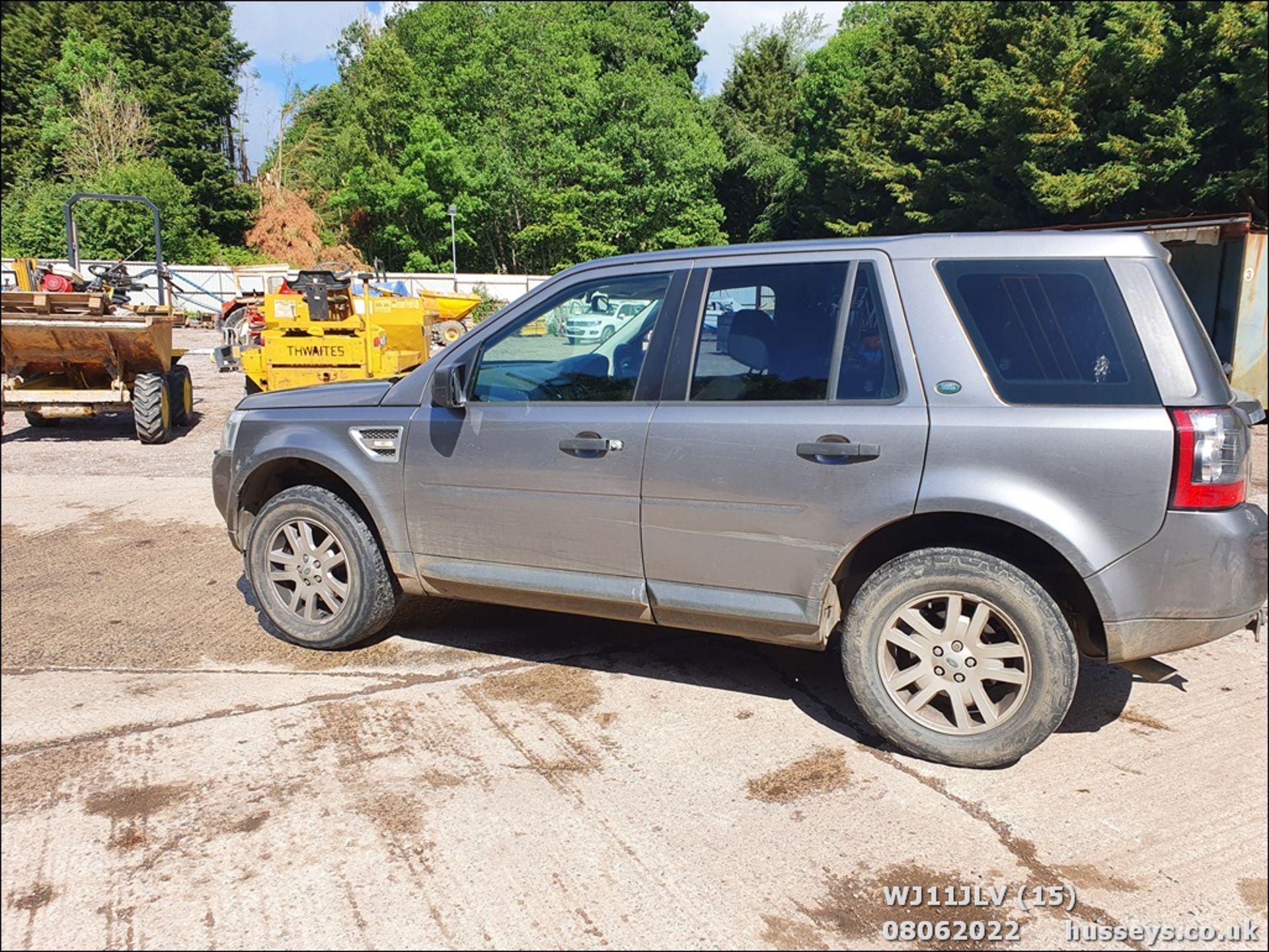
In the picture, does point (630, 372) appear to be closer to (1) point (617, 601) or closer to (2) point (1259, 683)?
(1) point (617, 601)

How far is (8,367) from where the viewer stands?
34.1 feet

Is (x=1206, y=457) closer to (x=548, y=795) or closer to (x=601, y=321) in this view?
(x=601, y=321)

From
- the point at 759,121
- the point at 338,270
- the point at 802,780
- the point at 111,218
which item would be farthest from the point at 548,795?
the point at 759,121

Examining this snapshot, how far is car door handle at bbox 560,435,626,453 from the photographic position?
152 inches

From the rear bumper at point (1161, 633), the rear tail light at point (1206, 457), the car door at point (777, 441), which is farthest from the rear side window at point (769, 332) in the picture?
the rear bumper at point (1161, 633)

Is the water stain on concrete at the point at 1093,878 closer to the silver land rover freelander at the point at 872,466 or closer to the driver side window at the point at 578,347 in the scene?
the silver land rover freelander at the point at 872,466

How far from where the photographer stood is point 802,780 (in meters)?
3.44

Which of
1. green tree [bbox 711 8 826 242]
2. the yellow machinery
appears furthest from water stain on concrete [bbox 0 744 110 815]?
green tree [bbox 711 8 826 242]

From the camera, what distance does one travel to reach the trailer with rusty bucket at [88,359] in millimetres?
9977

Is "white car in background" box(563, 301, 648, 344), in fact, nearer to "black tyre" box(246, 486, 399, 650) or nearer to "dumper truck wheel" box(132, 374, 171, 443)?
"black tyre" box(246, 486, 399, 650)

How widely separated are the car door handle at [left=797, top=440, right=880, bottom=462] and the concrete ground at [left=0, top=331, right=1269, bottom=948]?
1165mm

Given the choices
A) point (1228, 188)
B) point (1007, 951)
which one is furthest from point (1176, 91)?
point (1007, 951)

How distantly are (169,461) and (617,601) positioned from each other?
7.92 meters

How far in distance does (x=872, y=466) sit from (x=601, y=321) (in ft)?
4.69
